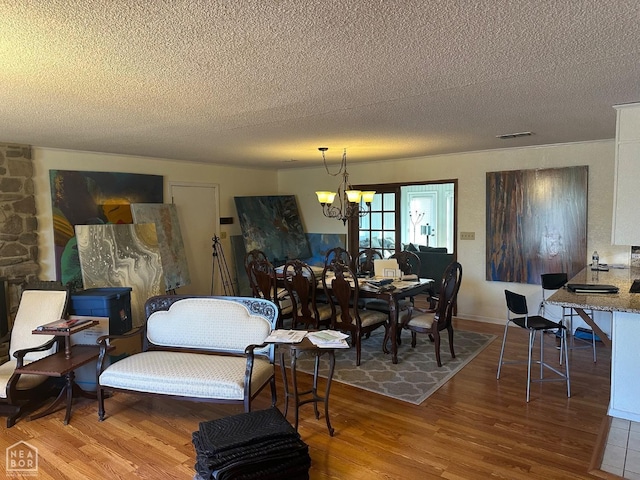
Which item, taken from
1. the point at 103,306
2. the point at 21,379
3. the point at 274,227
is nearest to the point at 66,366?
the point at 21,379

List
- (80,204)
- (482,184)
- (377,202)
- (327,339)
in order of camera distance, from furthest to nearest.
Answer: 1. (377,202)
2. (482,184)
3. (80,204)
4. (327,339)

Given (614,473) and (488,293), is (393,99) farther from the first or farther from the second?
(488,293)

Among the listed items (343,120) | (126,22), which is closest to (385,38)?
(126,22)

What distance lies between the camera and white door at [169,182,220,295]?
6.19m

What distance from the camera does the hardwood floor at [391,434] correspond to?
99.2 inches

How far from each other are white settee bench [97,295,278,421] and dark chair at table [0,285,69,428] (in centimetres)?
50

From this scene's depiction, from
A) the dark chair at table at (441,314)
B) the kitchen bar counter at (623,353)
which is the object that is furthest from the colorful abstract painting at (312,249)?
the kitchen bar counter at (623,353)

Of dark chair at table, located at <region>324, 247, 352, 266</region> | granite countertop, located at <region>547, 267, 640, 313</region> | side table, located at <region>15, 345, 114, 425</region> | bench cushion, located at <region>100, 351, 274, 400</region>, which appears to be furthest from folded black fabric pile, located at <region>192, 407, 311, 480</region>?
dark chair at table, located at <region>324, 247, 352, 266</region>

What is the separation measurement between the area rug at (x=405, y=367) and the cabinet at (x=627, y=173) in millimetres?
1844

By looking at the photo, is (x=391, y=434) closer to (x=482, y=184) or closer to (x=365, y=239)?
(x=482, y=184)

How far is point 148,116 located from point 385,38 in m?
2.19

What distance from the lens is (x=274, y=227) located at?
7117 mm

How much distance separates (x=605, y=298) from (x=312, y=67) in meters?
2.66

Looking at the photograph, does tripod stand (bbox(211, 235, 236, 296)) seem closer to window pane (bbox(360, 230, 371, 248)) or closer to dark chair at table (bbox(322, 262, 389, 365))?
window pane (bbox(360, 230, 371, 248))
